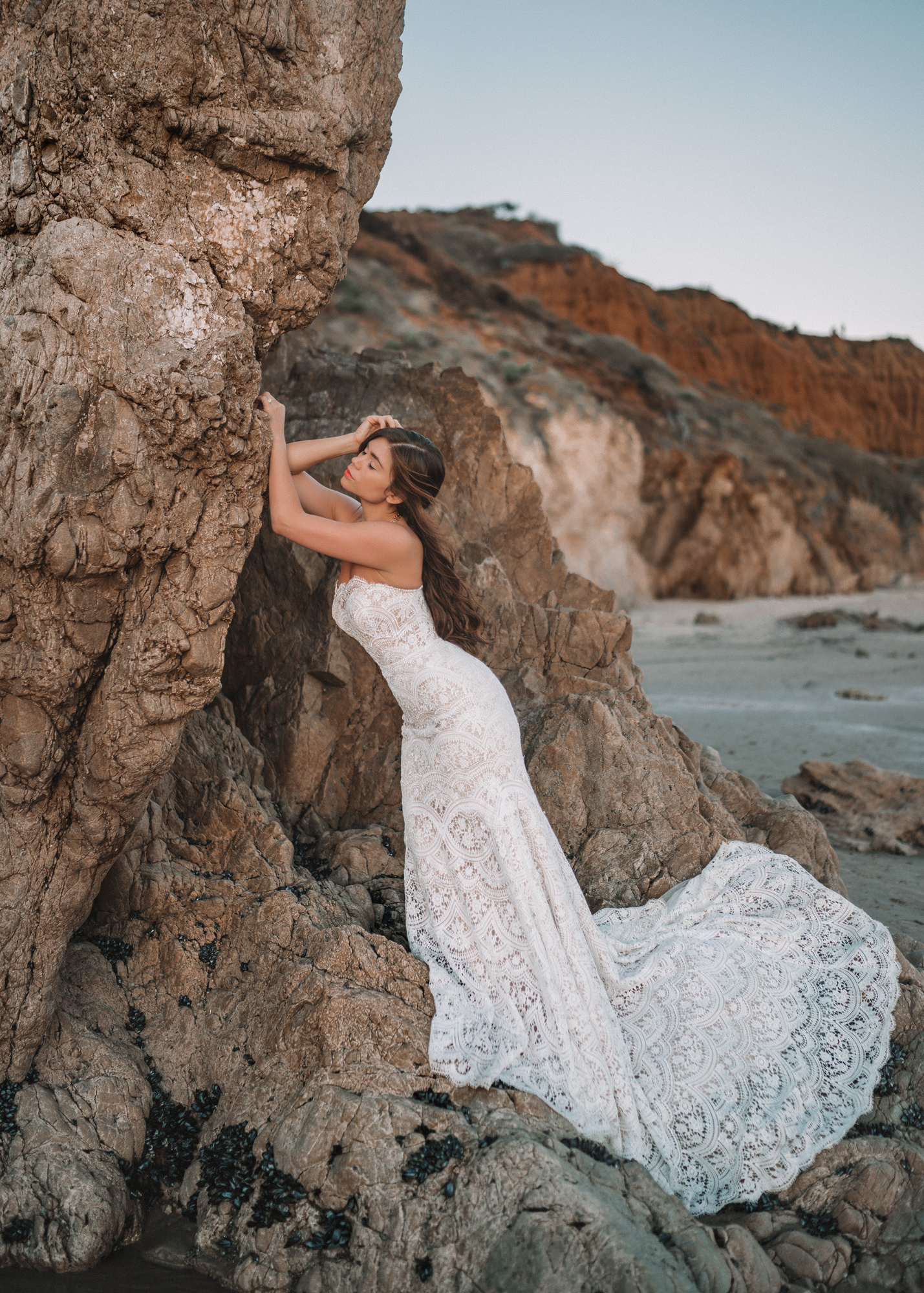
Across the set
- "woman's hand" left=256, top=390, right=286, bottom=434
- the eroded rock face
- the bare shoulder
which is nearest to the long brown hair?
the bare shoulder

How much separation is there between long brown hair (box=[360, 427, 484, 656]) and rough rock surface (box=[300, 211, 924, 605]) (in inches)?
610

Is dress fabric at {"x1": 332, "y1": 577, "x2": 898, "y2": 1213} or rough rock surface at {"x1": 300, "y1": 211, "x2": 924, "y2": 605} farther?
rough rock surface at {"x1": 300, "y1": 211, "x2": 924, "y2": 605}

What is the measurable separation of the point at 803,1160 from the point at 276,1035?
206 cm

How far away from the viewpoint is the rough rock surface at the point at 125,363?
299 centimetres

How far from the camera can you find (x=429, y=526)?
4.09 m

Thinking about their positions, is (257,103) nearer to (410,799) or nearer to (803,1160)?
(410,799)

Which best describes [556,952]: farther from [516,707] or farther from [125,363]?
[125,363]

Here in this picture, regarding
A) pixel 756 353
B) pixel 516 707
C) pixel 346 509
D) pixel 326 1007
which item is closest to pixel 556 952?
pixel 326 1007

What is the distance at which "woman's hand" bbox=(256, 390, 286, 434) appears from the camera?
3.52 m

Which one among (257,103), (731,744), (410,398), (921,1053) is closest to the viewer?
(257,103)

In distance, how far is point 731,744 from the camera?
9805mm

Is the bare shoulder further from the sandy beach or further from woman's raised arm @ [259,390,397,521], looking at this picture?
the sandy beach

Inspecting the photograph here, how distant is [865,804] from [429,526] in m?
5.16

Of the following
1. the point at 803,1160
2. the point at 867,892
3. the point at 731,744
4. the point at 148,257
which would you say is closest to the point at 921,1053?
the point at 803,1160
